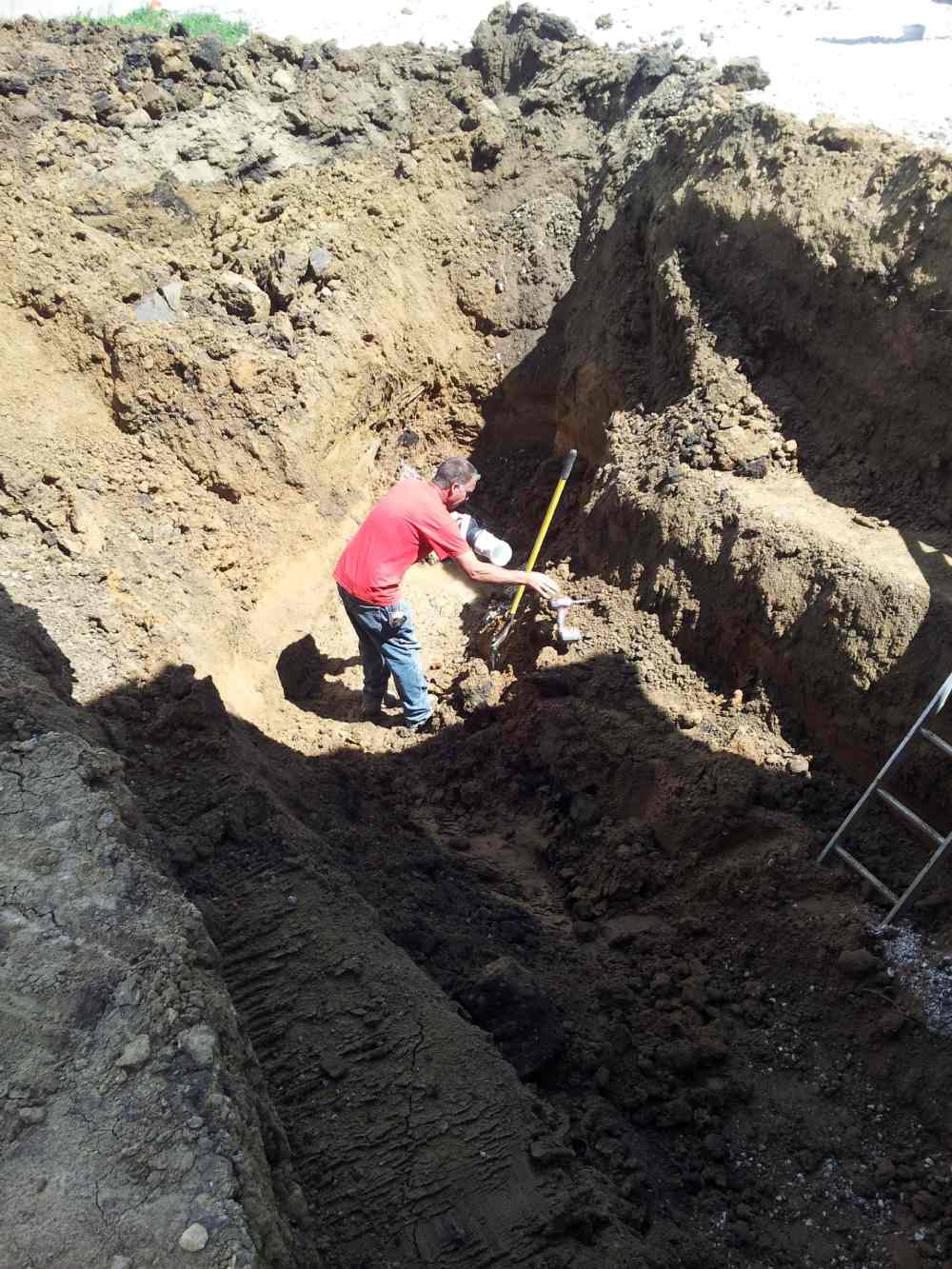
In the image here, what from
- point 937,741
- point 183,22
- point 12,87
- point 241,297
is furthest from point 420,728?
point 183,22

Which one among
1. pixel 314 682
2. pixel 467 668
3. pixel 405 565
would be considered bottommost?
pixel 314 682

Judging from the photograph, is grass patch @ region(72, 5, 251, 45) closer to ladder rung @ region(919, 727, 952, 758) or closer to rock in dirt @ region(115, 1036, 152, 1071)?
ladder rung @ region(919, 727, 952, 758)

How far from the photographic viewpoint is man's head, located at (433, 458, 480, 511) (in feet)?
17.3

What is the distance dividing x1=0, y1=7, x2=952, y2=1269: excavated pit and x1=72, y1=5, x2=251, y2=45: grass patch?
137 centimetres

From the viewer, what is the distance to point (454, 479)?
5.32 metres

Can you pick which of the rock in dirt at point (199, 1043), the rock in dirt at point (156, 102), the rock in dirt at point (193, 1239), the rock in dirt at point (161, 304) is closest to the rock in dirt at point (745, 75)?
the rock in dirt at point (161, 304)

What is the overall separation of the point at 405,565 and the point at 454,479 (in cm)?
63

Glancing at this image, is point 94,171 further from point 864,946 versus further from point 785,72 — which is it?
point 864,946

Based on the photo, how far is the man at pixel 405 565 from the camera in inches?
207

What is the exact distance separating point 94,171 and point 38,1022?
7210 mm

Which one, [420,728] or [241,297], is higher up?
[241,297]

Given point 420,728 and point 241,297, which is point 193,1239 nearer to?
point 420,728

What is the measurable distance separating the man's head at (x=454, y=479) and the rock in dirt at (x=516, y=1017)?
2970mm

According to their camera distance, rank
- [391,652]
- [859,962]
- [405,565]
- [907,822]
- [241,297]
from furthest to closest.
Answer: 1. [241,297]
2. [391,652]
3. [405,565]
4. [907,822]
5. [859,962]
